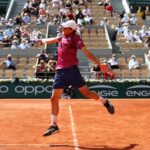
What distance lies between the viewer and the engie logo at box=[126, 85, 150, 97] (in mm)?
22016

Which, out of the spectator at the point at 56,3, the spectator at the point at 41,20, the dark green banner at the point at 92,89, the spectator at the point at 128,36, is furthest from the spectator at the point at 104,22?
the dark green banner at the point at 92,89

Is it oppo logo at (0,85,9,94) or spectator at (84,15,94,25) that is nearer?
oppo logo at (0,85,9,94)

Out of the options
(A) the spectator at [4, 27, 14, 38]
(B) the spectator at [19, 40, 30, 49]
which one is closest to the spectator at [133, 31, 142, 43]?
(B) the spectator at [19, 40, 30, 49]

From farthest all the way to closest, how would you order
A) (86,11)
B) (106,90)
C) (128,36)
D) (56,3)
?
(56,3) < (86,11) < (128,36) < (106,90)

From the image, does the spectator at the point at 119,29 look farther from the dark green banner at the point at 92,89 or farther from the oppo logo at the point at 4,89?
the oppo logo at the point at 4,89

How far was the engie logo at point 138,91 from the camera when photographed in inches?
867

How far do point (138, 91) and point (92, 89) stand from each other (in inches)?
86.1

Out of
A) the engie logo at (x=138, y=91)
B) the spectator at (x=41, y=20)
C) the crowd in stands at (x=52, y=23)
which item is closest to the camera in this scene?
the engie logo at (x=138, y=91)

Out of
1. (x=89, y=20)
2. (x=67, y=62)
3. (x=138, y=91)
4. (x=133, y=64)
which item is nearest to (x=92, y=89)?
(x=138, y=91)

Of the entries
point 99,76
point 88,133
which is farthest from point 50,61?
point 88,133

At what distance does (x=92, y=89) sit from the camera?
21781 mm

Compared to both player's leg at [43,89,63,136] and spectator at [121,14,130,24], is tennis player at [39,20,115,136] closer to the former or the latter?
player's leg at [43,89,63,136]

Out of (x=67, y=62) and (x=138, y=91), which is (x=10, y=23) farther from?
(x=67, y=62)

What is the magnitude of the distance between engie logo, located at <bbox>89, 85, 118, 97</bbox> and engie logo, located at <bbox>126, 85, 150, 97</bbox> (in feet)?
2.02
